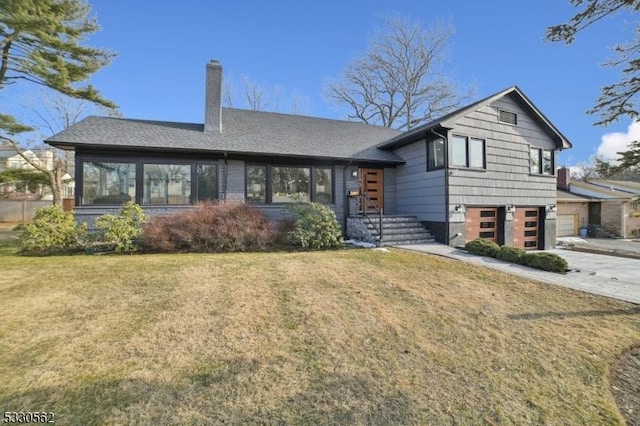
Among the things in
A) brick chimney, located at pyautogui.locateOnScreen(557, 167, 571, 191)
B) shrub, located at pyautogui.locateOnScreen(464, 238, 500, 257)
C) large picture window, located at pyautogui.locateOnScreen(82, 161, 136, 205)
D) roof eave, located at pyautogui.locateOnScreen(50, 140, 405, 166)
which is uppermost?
brick chimney, located at pyautogui.locateOnScreen(557, 167, 571, 191)

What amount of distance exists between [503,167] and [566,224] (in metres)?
11.7

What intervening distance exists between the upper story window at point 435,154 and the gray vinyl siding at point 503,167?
51 cm

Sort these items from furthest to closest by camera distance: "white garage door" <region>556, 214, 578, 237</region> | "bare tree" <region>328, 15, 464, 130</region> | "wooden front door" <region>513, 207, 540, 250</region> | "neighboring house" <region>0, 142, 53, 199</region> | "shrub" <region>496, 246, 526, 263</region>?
"bare tree" <region>328, 15, 464, 130</region>, "neighboring house" <region>0, 142, 53, 199</region>, "white garage door" <region>556, 214, 578, 237</region>, "wooden front door" <region>513, 207, 540, 250</region>, "shrub" <region>496, 246, 526, 263</region>

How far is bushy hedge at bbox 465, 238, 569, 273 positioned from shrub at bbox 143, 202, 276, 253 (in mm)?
6417

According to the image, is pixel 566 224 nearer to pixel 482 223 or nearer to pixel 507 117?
pixel 507 117

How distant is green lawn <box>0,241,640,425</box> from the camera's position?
100 inches

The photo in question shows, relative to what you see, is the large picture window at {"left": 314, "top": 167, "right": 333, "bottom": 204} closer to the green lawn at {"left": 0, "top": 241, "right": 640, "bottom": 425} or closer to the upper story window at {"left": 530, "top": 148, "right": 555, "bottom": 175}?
the green lawn at {"left": 0, "top": 241, "right": 640, "bottom": 425}

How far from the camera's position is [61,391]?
2.59m

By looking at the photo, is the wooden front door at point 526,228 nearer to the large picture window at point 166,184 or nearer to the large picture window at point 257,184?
the large picture window at point 257,184

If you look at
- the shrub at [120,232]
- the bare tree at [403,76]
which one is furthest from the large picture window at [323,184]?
the bare tree at [403,76]

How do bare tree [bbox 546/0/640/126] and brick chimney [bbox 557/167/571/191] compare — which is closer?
bare tree [bbox 546/0/640/126]

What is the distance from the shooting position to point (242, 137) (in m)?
11.5

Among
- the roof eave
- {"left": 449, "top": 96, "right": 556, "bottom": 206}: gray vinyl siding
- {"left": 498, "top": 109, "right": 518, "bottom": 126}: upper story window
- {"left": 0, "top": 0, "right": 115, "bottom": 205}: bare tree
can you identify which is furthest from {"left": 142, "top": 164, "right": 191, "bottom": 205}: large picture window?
{"left": 498, "top": 109, "right": 518, "bottom": 126}: upper story window

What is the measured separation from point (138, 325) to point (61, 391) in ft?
4.09
